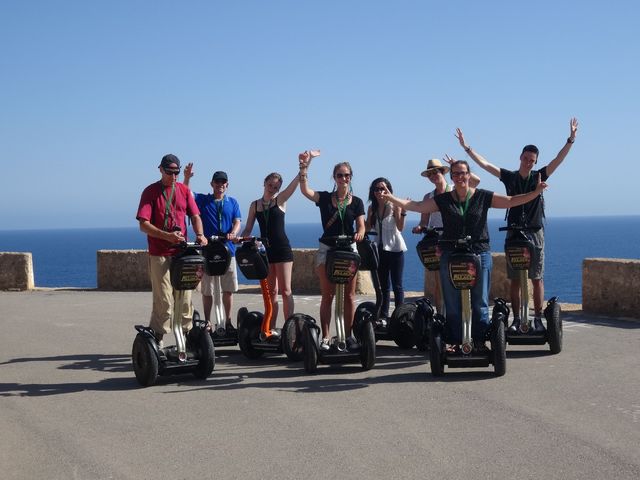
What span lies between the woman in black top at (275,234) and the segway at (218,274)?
50cm

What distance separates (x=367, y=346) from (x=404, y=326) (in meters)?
1.40

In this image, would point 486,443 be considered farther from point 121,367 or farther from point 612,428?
point 121,367

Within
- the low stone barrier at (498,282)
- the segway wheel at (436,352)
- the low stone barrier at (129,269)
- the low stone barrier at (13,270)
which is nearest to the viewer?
the segway wheel at (436,352)

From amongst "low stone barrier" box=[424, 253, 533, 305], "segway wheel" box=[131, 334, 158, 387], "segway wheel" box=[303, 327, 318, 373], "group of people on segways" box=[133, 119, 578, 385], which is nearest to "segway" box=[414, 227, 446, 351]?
"group of people on segways" box=[133, 119, 578, 385]

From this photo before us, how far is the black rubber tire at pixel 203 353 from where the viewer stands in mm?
Answer: 7961

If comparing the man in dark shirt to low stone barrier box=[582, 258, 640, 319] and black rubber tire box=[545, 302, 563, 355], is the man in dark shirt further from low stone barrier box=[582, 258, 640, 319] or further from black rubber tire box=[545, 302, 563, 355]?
low stone barrier box=[582, 258, 640, 319]

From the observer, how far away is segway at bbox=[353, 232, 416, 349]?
9.04m

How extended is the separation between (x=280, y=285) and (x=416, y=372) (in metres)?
1.91

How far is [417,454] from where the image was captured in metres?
5.40

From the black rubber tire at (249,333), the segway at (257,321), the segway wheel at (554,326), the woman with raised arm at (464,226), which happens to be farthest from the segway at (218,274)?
the segway wheel at (554,326)

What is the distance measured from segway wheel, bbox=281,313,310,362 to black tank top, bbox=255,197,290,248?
0.97 meters

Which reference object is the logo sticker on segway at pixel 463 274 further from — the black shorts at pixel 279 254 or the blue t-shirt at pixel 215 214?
the blue t-shirt at pixel 215 214

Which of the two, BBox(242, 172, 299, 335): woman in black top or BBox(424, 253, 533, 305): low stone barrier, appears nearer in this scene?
BBox(242, 172, 299, 335): woman in black top

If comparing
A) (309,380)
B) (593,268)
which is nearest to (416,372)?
(309,380)
